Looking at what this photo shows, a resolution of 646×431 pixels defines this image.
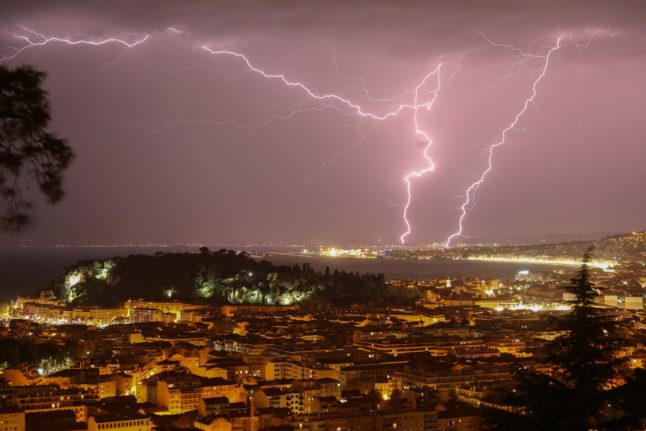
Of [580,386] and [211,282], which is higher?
[580,386]

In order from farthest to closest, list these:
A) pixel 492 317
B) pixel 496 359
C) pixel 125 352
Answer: pixel 492 317
pixel 125 352
pixel 496 359

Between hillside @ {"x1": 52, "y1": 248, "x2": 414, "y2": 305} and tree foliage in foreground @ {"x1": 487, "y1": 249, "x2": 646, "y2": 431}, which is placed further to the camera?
hillside @ {"x1": 52, "y1": 248, "x2": 414, "y2": 305}

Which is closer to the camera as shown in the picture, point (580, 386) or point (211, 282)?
point (580, 386)

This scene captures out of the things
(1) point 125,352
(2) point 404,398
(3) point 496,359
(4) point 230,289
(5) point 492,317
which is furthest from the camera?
(4) point 230,289

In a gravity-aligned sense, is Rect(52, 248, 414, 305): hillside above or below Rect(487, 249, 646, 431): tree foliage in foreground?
below

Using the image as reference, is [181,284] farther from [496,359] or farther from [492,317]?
[496,359]

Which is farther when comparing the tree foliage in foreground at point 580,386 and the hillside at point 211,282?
the hillside at point 211,282

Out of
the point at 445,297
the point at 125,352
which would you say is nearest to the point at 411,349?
the point at 125,352

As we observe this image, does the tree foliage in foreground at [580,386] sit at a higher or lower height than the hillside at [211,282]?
higher
